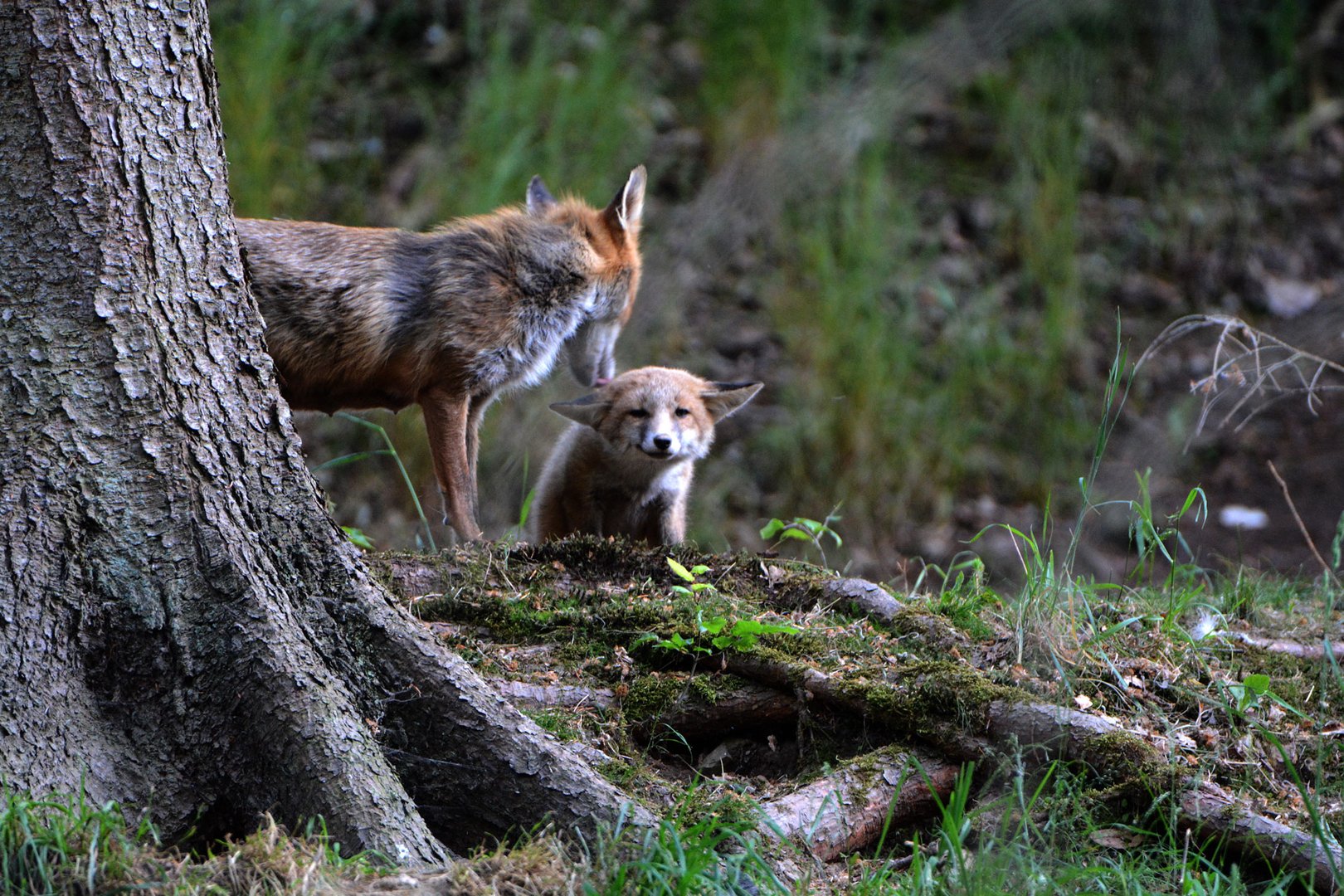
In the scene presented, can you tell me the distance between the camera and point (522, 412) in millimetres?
8102

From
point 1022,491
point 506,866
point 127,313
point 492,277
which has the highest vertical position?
point 127,313

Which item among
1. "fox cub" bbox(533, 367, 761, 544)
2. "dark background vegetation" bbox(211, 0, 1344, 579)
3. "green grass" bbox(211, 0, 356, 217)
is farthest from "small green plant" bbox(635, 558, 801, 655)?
"green grass" bbox(211, 0, 356, 217)

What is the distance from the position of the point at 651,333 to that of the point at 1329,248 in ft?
20.3

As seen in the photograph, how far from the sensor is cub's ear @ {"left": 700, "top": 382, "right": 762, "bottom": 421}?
5.25m

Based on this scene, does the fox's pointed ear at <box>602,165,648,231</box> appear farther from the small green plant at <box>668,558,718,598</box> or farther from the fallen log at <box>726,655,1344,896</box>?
the fallen log at <box>726,655,1344,896</box>

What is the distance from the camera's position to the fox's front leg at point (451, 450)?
4.88 meters

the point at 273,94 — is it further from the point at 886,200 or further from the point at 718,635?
the point at 718,635

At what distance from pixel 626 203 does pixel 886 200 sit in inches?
191

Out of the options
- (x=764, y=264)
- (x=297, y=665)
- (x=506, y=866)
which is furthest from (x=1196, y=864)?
(x=764, y=264)

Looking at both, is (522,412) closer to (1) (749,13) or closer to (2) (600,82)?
(2) (600,82)

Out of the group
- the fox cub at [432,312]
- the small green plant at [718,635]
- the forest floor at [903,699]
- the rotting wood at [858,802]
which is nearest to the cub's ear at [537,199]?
the fox cub at [432,312]

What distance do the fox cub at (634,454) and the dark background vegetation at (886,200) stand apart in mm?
2191

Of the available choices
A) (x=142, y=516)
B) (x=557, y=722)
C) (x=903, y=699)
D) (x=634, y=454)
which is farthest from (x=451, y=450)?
(x=903, y=699)

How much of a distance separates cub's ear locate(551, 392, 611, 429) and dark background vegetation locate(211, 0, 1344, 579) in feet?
7.99
